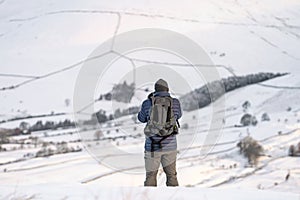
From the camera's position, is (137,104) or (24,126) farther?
(24,126)

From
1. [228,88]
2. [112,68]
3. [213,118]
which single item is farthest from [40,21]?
[213,118]

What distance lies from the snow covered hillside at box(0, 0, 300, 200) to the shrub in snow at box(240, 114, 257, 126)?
13 cm

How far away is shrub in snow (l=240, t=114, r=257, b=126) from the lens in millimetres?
10750

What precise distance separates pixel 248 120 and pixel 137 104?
14.9 feet

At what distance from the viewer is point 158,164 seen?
3.21 metres

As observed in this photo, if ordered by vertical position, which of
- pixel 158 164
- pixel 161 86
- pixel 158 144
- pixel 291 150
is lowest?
pixel 291 150

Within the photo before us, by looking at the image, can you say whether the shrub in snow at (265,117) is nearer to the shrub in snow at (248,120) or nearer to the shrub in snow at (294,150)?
the shrub in snow at (248,120)

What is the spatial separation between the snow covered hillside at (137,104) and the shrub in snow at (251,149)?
0.36 feet

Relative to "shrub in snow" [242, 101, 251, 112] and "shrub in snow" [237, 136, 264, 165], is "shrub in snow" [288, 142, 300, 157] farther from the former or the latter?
"shrub in snow" [242, 101, 251, 112]

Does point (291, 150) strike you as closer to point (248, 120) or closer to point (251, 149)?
point (251, 149)

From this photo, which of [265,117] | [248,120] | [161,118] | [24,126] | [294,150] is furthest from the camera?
[265,117]

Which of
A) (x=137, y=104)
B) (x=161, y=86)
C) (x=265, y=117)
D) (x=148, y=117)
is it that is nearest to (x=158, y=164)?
(x=148, y=117)

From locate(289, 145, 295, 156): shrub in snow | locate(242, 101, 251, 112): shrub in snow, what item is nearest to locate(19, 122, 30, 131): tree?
locate(242, 101, 251, 112): shrub in snow

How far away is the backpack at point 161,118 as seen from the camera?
304 centimetres
